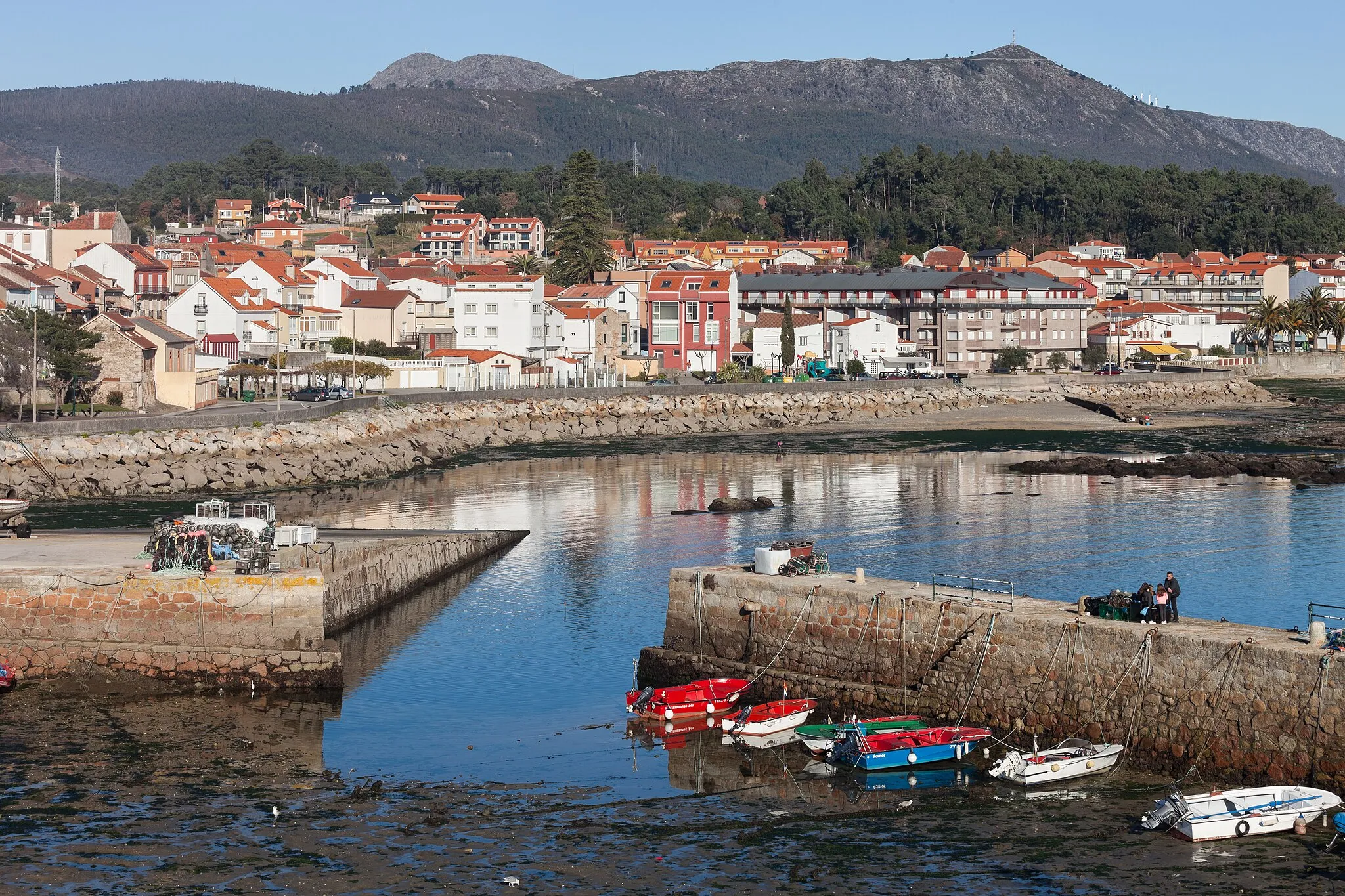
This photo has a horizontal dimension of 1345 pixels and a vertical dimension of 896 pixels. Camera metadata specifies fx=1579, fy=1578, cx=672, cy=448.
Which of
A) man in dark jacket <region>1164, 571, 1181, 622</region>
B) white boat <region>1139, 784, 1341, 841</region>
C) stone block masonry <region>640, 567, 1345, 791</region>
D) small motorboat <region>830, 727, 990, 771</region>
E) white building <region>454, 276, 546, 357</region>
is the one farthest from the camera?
white building <region>454, 276, 546, 357</region>

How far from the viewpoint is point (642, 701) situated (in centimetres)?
2888

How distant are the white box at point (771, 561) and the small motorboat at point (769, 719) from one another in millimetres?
3330

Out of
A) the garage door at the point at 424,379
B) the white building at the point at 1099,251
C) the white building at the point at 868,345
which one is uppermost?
the white building at the point at 1099,251

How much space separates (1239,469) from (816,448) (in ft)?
70.1

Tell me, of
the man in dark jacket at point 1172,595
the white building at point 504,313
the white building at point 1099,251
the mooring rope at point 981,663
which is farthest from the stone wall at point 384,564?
the white building at point 1099,251

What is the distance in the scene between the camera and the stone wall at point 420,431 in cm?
5866

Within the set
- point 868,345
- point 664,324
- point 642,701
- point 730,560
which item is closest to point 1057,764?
point 642,701

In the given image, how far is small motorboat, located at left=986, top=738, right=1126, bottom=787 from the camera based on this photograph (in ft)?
78.0

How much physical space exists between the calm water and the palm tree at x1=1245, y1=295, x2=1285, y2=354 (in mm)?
72416

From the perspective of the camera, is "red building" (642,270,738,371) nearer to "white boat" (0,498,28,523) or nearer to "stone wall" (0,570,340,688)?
"white boat" (0,498,28,523)

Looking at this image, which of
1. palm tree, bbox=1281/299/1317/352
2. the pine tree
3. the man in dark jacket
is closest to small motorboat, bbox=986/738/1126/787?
the man in dark jacket

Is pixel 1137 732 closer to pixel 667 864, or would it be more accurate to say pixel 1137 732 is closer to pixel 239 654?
pixel 667 864

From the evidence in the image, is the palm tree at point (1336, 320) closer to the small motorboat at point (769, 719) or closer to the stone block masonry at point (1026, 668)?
the stone block masonry at point (1026, 668)

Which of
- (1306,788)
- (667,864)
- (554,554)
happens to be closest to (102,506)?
(554,554)
